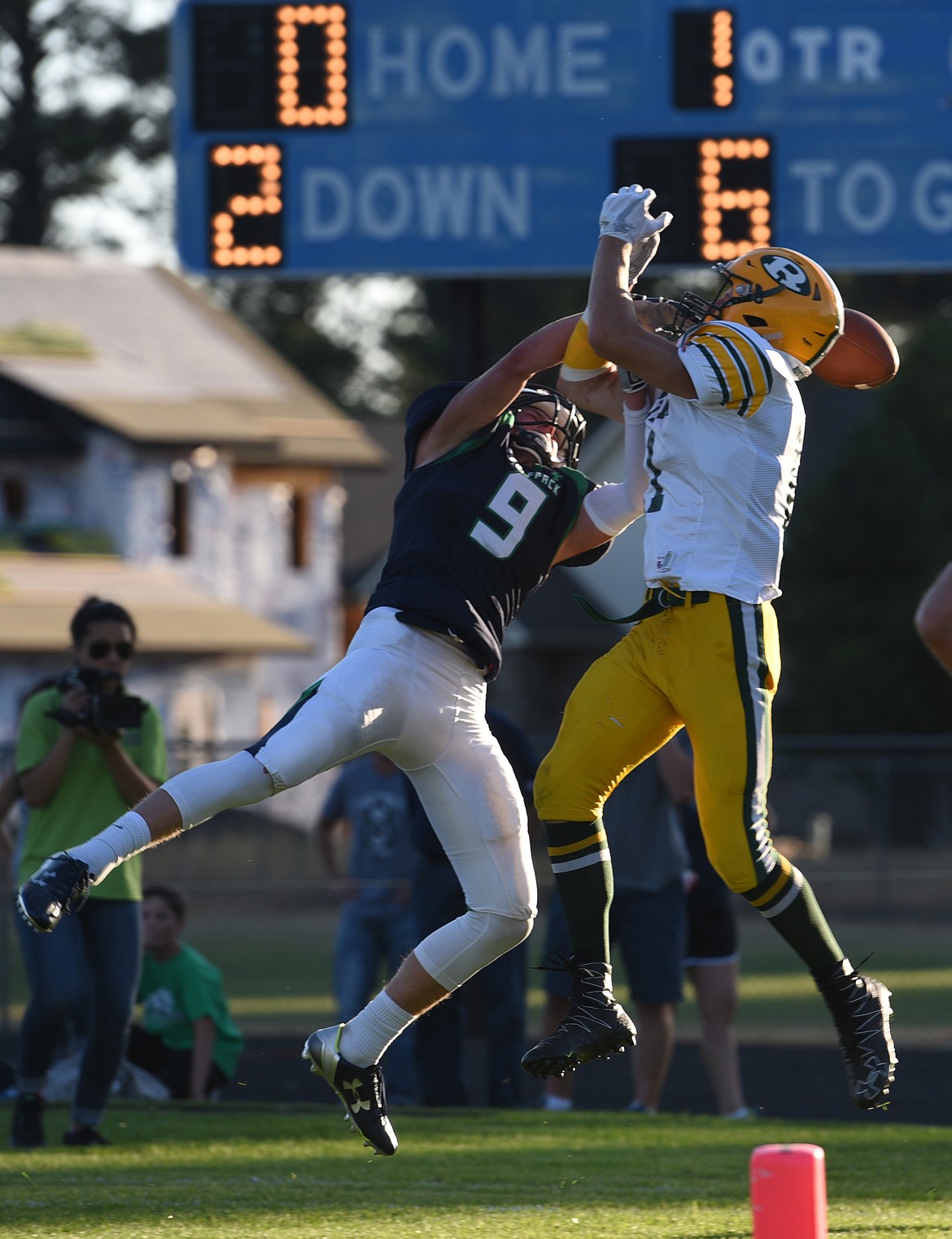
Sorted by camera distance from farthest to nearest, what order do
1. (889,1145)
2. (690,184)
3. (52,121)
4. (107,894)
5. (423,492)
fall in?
(52,121) → (690,184) → (889,1145) → (107,894) → (423,492)

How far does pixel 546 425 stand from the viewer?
19.9ft

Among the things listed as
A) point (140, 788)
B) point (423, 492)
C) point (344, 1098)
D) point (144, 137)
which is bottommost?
point (344, 1098)

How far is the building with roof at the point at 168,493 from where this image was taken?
102ft

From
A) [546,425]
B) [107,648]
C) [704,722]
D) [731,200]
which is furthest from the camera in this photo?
[731,200]

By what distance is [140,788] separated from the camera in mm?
7816

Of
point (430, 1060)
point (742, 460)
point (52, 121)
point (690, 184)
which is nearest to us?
point (742, 460)

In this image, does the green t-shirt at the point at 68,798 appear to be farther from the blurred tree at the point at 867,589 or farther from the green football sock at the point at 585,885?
the blurred tree at the point at 867,589

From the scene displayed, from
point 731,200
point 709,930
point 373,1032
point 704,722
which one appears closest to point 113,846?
point 373,1032

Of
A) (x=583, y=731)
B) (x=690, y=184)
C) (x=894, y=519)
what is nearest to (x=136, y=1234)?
(x=583, y=731)

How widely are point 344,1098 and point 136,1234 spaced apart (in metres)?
0.68

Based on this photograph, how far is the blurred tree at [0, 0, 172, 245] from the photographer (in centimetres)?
4062

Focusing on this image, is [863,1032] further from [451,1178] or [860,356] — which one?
[451,1178]

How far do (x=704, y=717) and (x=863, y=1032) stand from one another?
94 cm

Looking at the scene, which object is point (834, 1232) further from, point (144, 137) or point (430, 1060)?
point (144, 137)
